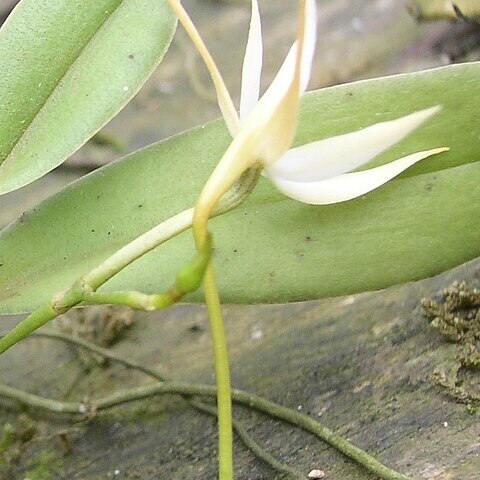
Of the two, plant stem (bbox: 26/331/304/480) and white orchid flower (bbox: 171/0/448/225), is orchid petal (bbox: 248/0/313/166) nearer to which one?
white orchid flower (bbox: 171/0/448/225)

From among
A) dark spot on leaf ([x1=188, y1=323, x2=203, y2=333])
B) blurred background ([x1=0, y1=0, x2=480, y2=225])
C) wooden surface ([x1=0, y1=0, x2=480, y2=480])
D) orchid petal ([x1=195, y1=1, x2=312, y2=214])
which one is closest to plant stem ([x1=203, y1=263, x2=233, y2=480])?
orchid petal ([x1=195, y1=1, x2=312, y2=214])

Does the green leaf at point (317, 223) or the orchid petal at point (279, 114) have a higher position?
the orchid petal at point (279, 114)

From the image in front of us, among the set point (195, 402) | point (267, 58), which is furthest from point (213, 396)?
point (267, 58)

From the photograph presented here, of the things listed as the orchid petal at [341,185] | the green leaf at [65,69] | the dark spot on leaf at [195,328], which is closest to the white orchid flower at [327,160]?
the orchid petal at [341,185]

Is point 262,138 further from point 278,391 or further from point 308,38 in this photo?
point 278,391

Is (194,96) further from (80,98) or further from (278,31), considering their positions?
(80,98)

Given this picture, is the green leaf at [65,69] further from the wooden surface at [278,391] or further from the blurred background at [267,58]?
the blurred background at [267,58]
